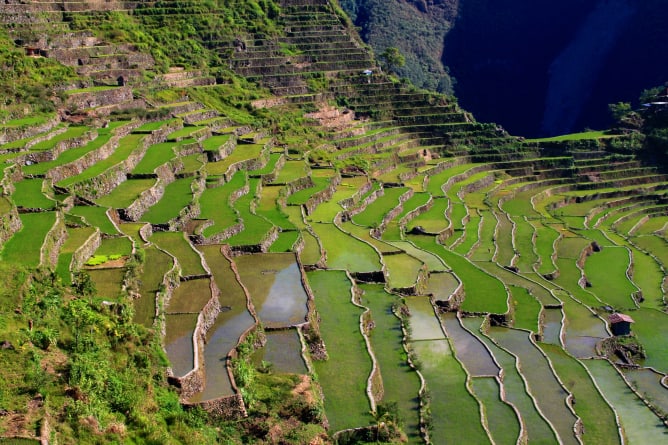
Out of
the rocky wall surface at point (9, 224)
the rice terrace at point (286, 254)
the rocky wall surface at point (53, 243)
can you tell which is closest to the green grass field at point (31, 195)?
the rice terrace at point (286, 254)

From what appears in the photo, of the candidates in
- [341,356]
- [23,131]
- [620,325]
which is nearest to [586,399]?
[620,325]

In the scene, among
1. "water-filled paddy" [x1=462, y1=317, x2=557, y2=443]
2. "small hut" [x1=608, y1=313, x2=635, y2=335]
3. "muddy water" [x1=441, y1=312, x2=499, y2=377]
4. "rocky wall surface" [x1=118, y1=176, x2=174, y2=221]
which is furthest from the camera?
"small hut" [x1=608, y1=313, x2=635, y2=335]

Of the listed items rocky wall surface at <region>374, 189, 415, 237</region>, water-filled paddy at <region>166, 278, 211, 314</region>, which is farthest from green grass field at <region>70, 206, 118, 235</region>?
rocky wall surface at <region>374, 189, 415, 237</region>

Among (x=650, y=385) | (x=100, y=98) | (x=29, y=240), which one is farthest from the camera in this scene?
(x=100, y=98)

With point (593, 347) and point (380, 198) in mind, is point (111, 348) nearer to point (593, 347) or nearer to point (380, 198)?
point (593, 347)

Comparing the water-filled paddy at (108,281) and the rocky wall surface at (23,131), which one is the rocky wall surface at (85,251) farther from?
the rocky wall surface at (23,131)

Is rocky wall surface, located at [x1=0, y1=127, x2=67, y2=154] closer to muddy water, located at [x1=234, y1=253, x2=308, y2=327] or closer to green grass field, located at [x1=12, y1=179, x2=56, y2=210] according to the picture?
green grass field, located at [x1=12, y1=179, x2=56, y2=210]

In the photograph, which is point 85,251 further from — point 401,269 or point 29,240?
point 401,269
